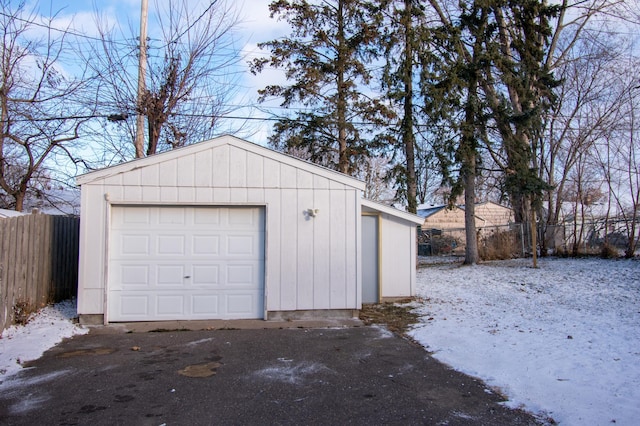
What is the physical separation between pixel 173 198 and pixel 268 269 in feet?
6.96

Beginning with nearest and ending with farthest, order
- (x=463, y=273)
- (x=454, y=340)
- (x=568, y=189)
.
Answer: (x=454, y=340) → (x=463, y=273) → (x=568, y=189)

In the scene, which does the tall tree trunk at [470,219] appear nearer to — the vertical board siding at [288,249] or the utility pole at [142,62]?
the vertical board siding at [288,249]

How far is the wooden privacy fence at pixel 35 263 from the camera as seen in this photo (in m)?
7.26

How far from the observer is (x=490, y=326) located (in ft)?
25.5

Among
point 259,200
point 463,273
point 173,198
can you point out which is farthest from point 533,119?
point 173,198

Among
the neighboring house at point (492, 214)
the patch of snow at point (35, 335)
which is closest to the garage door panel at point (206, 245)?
the patch of snow at point (35, 335)

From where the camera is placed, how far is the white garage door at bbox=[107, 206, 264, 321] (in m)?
8.54

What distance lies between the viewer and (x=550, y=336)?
6.81 metres

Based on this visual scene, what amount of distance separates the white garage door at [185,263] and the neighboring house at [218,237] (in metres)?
0.02

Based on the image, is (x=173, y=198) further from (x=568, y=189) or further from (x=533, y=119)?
(x=568, y=189)

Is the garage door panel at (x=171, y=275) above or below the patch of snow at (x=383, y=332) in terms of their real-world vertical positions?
above

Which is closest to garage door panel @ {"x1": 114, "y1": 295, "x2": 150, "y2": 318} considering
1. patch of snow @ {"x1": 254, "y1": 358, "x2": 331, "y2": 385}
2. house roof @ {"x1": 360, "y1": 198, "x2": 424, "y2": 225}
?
patch of snow @ {"x1": 254, "y1": 358, "x2": 331, "y2": 385}

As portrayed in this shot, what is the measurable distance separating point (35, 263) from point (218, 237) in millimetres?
3287

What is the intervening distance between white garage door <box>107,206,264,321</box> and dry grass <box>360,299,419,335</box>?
2.17 metres
